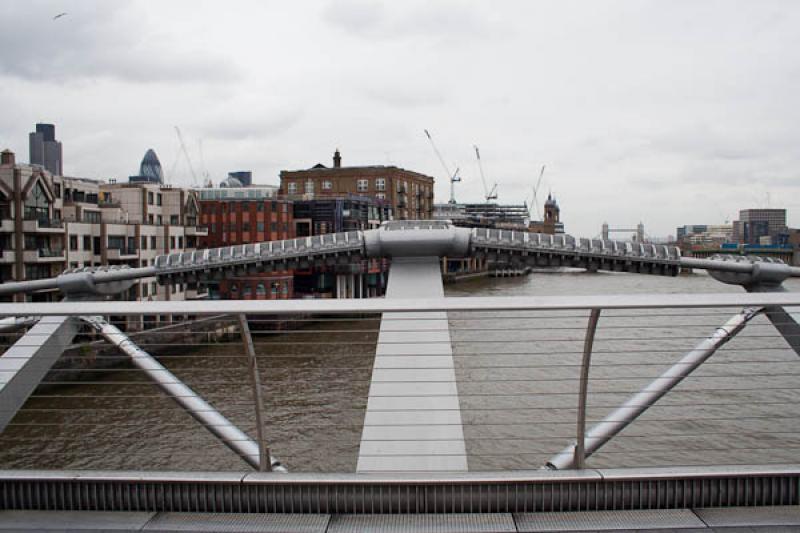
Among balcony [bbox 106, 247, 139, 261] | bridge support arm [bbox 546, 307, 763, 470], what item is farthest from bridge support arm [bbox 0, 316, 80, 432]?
balcony [bbox 106, 247, 139, 261]

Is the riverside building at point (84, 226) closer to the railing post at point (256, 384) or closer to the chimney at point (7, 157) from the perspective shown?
the chimney at point (7, 157)

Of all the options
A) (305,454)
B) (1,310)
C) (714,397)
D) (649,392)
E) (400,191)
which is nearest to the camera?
(1,310)

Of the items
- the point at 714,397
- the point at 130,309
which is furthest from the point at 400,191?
the point at 130,309

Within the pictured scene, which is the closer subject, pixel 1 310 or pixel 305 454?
pixel 1 310

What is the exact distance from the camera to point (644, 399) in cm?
625

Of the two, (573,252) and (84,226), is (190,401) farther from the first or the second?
(84,226)

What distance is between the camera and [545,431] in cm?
1318

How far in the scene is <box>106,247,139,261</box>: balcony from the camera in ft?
102

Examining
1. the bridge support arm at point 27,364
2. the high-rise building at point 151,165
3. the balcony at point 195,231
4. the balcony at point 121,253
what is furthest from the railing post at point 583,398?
the high-rise building at point 151,165

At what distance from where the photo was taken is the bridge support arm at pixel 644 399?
4.22m

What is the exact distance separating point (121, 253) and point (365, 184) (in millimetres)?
35192

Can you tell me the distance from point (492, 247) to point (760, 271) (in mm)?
10153

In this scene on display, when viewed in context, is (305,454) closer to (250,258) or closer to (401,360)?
(401,360)

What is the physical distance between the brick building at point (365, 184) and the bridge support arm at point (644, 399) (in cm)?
5303
